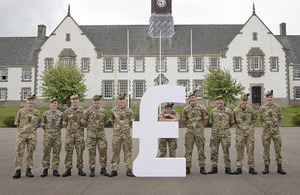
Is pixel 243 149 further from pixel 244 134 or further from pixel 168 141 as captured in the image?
pixel 168 141

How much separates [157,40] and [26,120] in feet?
109

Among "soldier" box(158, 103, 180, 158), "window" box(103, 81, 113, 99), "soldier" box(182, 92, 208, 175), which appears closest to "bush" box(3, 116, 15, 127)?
"window" box(103, 81, 113, 99)

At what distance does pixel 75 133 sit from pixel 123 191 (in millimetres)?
2473

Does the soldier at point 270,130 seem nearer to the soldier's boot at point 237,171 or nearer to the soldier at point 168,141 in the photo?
the soldier's boot at point 237,171

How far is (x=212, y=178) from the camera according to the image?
6.57 meters

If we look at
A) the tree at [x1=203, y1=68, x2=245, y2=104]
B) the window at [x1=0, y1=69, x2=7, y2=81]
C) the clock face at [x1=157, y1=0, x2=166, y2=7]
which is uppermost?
the clock face at [x1=157, y1=0, x2=166, y2=7]

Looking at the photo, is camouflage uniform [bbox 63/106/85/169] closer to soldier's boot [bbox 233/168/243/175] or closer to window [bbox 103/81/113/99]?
soldier's boot [bbox 233/168/243/175]

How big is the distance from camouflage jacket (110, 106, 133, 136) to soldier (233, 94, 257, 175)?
3.18 meters

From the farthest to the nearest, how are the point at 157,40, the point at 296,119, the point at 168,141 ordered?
the point at 157,40, the point at 296,119, the point at 168,141

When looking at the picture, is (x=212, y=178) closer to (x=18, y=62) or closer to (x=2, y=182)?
(x=2, y=182)

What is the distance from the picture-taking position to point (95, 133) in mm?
7152

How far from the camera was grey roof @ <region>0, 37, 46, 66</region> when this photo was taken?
39.9 meters

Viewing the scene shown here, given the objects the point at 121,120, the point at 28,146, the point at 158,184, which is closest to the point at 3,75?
the point at 28,146

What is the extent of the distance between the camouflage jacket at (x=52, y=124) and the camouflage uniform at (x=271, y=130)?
19.7ft
